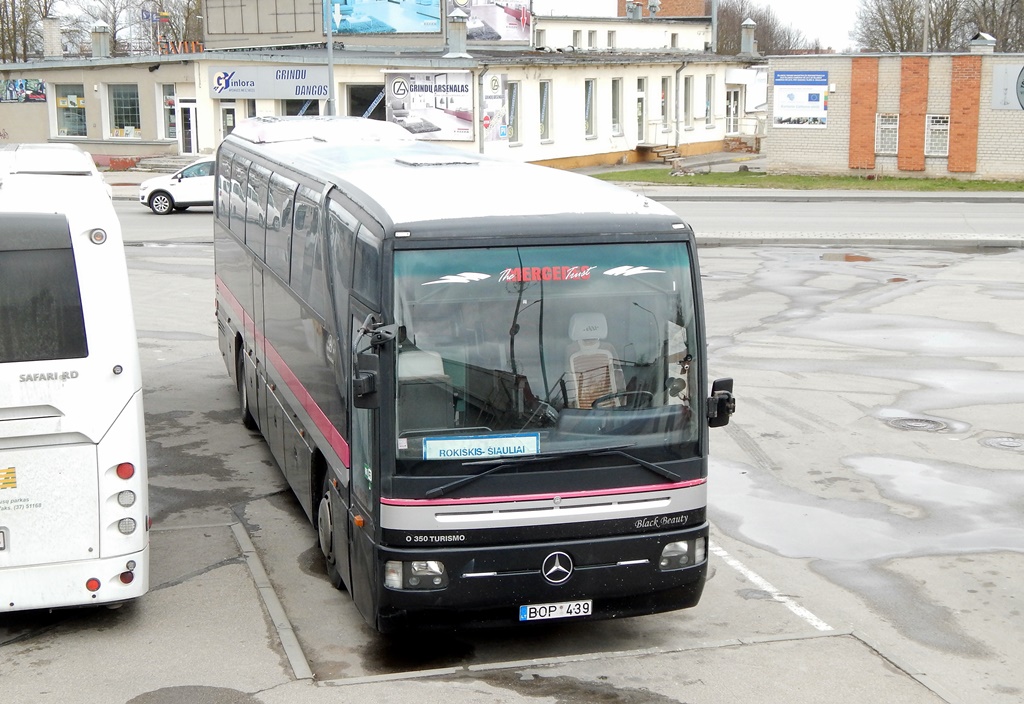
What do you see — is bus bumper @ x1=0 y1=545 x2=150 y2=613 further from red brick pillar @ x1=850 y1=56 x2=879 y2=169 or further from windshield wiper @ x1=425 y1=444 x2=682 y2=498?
red brick pillar @ x1=850 y1=56 x2=879 y2=169

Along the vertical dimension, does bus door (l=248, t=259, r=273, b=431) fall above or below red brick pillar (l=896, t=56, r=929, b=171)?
below

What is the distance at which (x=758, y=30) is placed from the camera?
12244 centimetres

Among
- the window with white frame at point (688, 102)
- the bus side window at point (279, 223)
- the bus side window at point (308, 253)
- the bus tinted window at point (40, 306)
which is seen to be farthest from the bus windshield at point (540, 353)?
the window with white frame at point (688, 102)

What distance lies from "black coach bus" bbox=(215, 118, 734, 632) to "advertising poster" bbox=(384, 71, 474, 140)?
121ft

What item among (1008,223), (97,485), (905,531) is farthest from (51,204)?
(1008,223)

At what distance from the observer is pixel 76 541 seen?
7543 mm

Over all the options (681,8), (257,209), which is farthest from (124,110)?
(681,8)

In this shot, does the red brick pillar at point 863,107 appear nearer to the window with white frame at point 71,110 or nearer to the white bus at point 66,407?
the window with white frame at point 71,110

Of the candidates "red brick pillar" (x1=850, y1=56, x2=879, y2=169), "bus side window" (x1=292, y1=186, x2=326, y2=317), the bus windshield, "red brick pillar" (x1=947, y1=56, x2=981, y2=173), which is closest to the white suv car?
"red brick pillar" (x1=850, y1=56, x2=879, y2=169)

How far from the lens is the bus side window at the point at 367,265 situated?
23.2 ft

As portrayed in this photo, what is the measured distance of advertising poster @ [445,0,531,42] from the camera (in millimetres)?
54719

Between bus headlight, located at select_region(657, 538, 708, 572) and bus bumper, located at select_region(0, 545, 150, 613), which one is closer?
bus headlight, located at select_region(657, 538, 708, 572)

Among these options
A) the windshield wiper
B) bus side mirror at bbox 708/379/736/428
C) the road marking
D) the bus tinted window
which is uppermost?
the bus tinted window

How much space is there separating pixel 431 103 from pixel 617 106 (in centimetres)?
1180
